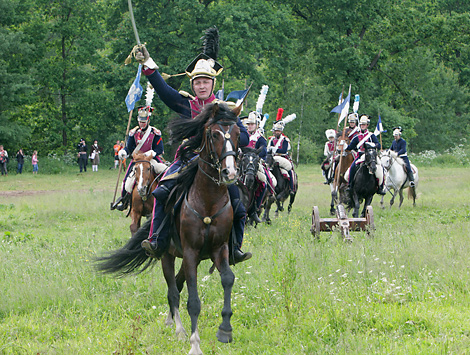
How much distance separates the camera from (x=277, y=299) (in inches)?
268

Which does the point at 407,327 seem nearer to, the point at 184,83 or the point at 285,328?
the point at 285,328

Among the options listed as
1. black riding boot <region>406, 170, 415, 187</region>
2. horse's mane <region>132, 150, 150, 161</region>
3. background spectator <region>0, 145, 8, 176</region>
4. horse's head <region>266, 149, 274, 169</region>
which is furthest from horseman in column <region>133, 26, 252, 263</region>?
background spectator <region>0, 145, 8, 176</region>

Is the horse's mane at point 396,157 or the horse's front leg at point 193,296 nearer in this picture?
the horse's front leg at point 193,296

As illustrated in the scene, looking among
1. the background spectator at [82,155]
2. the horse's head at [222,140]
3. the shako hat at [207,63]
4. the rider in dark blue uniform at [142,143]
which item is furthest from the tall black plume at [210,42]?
the background spectator at [82,155]

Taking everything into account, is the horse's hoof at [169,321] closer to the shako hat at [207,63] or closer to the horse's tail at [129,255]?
the horse's tail at [129,255]

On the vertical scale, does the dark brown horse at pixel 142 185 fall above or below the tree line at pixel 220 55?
below

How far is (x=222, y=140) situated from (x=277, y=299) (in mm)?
2383

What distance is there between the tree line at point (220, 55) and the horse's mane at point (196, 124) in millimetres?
32387

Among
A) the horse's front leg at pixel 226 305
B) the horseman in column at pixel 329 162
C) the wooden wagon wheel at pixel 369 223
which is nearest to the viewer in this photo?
the horse's front leg at pixel 226 305

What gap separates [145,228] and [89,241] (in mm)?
5097

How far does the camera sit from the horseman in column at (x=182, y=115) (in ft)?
20.7

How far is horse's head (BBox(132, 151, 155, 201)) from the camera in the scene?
10.9 metres

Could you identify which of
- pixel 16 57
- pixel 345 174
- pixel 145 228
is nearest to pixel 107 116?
pixel 16 57

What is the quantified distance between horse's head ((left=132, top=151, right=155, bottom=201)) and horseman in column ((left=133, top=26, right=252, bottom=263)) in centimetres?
429
